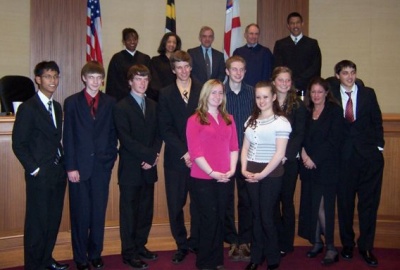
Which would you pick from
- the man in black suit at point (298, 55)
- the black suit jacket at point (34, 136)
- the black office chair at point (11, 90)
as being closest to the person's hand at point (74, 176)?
the black suit jacket at point (34, 136)

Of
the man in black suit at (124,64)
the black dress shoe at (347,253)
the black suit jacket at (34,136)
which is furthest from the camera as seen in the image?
the man in black suit at (124,64)

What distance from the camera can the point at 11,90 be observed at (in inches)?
211

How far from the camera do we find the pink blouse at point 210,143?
11.4ft

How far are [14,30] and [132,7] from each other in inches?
70.2

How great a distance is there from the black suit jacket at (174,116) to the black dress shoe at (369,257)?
5.81ft

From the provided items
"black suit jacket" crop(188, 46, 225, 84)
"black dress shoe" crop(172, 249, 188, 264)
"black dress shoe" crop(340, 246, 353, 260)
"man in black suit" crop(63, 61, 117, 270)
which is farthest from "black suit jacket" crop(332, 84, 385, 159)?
"man in black suit" crop(63, 61, 117, 270)

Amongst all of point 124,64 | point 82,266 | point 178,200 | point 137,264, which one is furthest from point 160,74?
point 82,266

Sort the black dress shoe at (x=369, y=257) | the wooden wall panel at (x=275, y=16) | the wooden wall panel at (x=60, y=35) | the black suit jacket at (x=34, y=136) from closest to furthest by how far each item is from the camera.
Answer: the black suit jacket at (x=34, y=136) → the black dress shoe at (x=369, y=257) → the wooden wall panel at (x=60, y=35) → the wooden wall panel at (x=275, y=16)

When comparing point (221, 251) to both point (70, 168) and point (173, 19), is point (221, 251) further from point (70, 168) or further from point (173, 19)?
point (173, 19)

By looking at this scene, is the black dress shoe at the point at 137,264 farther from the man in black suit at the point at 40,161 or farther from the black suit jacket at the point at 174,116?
the black suit jacket at the point at 174,116

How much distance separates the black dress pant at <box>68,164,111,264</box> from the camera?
3.67 m

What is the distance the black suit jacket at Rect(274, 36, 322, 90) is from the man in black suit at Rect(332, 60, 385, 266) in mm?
1138

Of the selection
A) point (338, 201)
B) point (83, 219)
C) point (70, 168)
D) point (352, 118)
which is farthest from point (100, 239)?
point (352, 118)

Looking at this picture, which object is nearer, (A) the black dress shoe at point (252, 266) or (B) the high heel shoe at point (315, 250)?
(A) the black dress shoe at point (252, 266)
